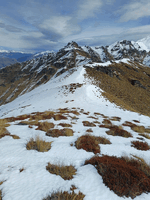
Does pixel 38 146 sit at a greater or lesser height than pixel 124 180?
lesser

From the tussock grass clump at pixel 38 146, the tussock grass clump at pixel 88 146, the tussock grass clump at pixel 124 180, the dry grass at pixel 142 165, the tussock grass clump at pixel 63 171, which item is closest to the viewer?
the tussock grass clump at pixel 124 180

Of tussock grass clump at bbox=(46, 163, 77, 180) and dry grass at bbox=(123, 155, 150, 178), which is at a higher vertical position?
tussock grass clump at bbox=(46, 163, 77, 180)

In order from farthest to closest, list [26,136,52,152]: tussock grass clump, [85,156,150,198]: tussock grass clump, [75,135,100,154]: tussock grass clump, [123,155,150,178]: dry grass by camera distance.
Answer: [75,135,100,154]: tussock grass clump → [26,136,52,152]: tussock grass clump → [123,155,150,178]: dry grass → [85,156,150,198]: tussock grass clump

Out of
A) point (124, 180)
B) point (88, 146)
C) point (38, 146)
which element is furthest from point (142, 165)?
point (38, 146)

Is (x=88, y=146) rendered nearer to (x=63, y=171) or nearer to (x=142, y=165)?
(x=63, y=171)

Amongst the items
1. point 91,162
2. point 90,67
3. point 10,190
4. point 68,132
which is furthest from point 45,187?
point 90,67

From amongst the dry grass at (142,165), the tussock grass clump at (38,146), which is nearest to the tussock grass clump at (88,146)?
the dry grass at (142,165)

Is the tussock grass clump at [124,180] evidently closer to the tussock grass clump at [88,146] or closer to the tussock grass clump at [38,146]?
the tussock grass clump at [88,146]

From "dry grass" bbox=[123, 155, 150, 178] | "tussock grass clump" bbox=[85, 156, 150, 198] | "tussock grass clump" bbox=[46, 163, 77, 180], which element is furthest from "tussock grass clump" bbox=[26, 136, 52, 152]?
"dry grass" bbox=[123, 155, 150, 178]

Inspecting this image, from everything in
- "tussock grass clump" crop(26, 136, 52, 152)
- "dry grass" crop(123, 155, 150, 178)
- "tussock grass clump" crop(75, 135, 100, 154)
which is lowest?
"tussock grass clump" crop(75, 135, 100, 154)

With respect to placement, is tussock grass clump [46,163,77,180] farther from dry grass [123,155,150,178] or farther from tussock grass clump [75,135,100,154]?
dry grass [123,155,150,178]

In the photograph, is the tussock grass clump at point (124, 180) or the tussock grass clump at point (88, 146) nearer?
the tussock grass clump at point (124, 180)
